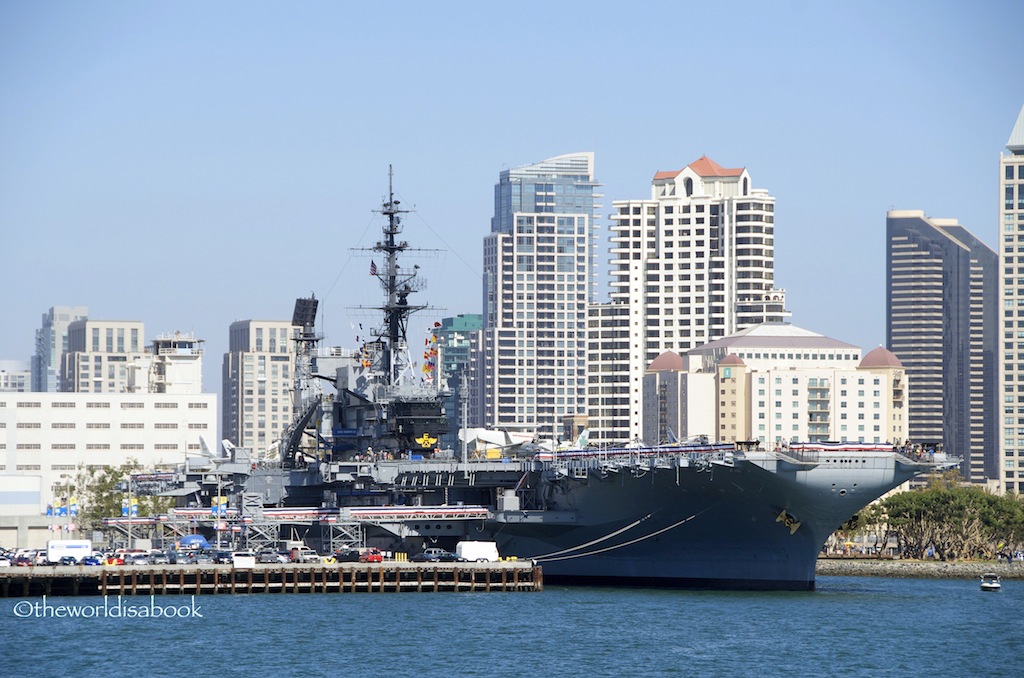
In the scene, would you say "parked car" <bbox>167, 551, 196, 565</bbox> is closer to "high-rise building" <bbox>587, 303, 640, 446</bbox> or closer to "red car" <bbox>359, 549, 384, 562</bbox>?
"red car" <bbox>359, 549, 384, 562</bbox>

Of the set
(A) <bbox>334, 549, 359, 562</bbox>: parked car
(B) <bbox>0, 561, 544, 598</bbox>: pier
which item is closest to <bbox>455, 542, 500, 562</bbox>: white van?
(B) <bbox>0, 561, 544, 598</bbox>: pier

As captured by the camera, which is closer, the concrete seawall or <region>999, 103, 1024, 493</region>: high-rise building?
the concrete seawall

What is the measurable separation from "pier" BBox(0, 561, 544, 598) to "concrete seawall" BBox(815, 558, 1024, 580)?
1103 inches

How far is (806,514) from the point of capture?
5403 cm

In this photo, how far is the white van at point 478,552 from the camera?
59.0 metres

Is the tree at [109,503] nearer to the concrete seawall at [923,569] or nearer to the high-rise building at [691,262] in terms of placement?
the concrete seawall at [923,569]

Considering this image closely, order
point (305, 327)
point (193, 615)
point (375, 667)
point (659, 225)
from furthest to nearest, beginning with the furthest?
point (659, 225), point (305, 327), point (193, 615), point (375, 667)

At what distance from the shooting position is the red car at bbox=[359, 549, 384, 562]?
2356 inches

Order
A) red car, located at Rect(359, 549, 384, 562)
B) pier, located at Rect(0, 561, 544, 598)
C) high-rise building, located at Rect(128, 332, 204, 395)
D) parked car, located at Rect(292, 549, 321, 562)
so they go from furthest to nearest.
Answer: high-rise building, located at Rect(128, 332, 204, 395) → red car, located at Rect(359, 549, 384, 562) → parked car, located at Rect(292, 549, 321, 562) → pier, located at Rect(0, 561, 544, 598)

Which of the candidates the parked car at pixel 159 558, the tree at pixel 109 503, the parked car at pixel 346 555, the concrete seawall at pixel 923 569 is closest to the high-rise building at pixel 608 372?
the tree at pixel 109 503

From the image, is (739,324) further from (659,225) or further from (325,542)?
(325,542)

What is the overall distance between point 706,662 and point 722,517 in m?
13.9

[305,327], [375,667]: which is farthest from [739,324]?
[375,667]

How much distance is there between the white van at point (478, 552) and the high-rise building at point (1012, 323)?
330ft
